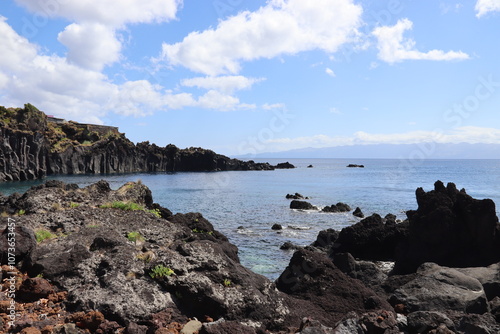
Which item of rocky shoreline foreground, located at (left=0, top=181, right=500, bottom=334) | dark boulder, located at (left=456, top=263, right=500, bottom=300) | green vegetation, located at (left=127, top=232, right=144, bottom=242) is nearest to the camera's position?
rocky shoreline foreground, located at (left=0, top=181, right=500, bottom=334)

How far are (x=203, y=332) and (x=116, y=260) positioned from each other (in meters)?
3.43

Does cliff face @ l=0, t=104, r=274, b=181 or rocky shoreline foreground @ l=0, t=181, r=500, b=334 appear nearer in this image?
rocky shoreline foreground @ l=0, t=181, r=500, b=334

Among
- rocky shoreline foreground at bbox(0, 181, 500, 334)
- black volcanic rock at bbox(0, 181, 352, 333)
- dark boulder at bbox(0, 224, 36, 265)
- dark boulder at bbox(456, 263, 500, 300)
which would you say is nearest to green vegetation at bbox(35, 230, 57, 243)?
rocky shoreline foreground at bbox(0, 181, 500, 334)

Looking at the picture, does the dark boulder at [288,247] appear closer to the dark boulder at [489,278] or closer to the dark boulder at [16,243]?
the dark boulder at [489,278]

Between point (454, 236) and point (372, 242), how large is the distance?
17.4ft

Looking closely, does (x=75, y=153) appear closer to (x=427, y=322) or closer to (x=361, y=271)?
(x=361, y=271)

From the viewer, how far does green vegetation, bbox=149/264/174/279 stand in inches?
344

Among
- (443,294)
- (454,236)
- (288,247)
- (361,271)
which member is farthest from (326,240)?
(443,294)

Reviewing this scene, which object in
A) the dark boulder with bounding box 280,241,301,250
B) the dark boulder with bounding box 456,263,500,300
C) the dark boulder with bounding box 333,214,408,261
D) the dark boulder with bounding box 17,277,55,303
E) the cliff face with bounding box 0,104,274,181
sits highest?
the cliff face with bounding box 0,104,274,181

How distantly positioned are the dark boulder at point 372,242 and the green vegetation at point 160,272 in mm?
18760

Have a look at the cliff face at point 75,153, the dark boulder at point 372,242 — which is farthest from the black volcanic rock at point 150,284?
the cliff face at point 75,153

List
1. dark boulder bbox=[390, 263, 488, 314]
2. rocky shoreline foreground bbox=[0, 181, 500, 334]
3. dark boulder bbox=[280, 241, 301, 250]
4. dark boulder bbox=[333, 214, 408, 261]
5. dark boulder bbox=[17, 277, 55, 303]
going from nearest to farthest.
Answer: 1. rocky shoreline foreground bbox=[0, 181, 500, 334]
2. dark boulder bbox=[17, 277, 55, 303]
3. dark boulder bbox=[390, 263, 488, 314]
4. dark boulder bbox=[333, 214, 408, 261]
5. dark boulder bbox=[280, 241, 301, 250]

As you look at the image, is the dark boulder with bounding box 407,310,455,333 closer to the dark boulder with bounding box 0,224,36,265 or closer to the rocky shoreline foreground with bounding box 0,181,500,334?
the rocky shoreline foreground with bounding box 0,181,500,334

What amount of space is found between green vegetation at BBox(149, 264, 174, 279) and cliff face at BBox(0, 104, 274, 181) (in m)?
103
